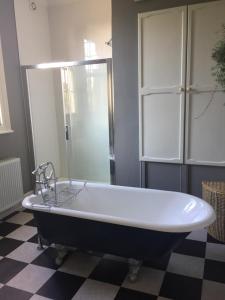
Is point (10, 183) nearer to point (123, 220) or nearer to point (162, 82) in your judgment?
point (123, 220)

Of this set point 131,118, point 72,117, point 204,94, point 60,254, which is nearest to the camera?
point 60,254

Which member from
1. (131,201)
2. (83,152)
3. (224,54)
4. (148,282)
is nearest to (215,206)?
(131,201)

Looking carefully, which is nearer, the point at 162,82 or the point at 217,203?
the point at 217,203

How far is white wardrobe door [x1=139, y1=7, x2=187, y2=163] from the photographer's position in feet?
8.04

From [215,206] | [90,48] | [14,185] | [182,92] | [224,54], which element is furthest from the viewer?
[90,48]

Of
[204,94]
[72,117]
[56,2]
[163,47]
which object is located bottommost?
[72,117]

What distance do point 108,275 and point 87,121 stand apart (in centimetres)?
226

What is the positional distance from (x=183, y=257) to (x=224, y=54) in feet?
5.55

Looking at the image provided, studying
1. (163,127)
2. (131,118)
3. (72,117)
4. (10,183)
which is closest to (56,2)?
(72,117)

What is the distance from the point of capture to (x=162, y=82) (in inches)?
101

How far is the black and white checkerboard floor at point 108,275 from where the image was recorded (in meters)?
1.69

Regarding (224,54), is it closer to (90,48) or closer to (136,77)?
(136,77)

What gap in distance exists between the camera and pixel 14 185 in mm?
2932

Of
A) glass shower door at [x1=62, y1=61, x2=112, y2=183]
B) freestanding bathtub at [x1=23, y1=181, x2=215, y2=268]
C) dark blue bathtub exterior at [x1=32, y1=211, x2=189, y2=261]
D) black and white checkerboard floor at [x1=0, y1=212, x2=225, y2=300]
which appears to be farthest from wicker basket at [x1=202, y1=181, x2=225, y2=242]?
glass shower door at [x1=62, y1=61, x2=112, y2=183]
